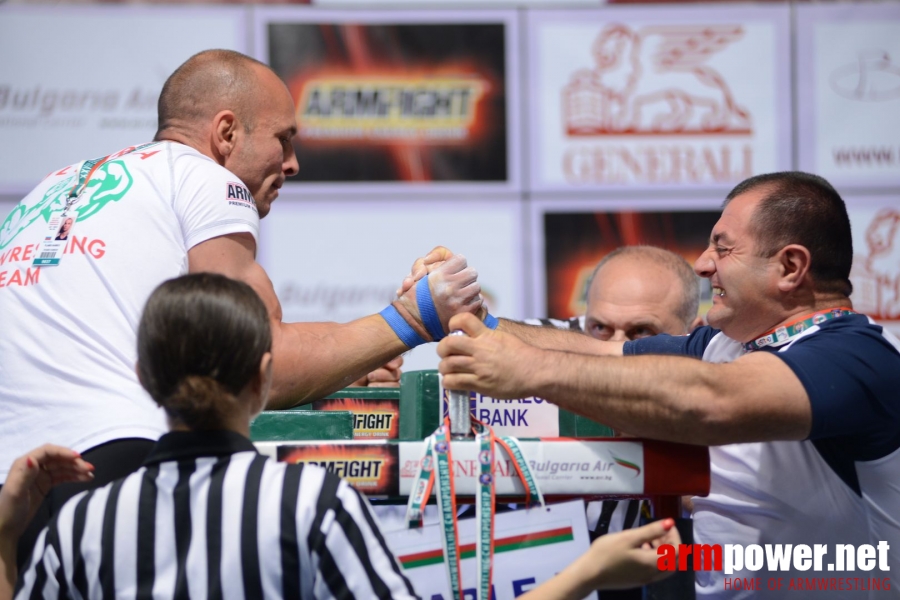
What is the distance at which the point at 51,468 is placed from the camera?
1.65 metres

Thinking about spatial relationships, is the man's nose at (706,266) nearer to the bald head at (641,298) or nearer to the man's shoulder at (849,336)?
the man's shoulder at (849,336)

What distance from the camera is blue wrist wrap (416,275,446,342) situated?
232cm

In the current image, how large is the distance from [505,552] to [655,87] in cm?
396

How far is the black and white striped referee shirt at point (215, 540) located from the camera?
4.68 feet

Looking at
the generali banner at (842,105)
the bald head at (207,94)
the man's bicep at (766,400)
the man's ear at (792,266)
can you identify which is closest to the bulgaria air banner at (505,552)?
the man's bicep at (766,400)

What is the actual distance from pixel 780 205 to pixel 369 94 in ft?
10.2

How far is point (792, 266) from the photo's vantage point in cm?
235

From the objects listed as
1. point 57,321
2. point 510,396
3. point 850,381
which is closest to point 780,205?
point 850,381

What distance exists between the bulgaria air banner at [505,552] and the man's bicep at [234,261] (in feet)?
1.96

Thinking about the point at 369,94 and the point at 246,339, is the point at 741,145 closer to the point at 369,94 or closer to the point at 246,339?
the point at 369,94

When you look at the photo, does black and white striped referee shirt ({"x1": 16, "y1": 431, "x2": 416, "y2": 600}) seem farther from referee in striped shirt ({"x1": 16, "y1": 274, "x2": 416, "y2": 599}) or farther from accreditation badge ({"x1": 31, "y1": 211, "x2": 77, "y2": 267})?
accreditation badge ({"x1": 31, "y1": 211, "x2": 77, "y2": 267})

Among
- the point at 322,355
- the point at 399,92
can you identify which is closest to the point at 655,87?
the point at 399,92

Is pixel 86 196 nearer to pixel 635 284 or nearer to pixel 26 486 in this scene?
pixel 26 486

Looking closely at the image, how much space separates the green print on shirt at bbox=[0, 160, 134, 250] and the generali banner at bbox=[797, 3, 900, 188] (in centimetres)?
403
